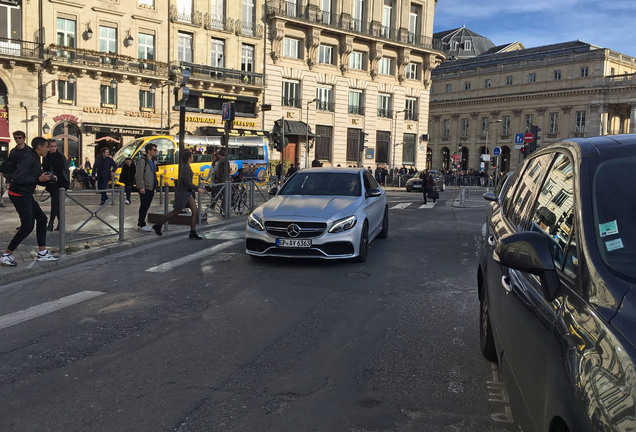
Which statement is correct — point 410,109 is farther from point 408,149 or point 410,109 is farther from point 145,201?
point 145,201

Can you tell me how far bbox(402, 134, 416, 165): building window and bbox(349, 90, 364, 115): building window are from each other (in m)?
5.36

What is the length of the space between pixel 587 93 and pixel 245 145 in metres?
52.9

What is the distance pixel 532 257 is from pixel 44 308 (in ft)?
16.7

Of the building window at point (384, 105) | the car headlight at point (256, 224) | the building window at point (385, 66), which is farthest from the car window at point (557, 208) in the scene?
the building window at point (385, 66)

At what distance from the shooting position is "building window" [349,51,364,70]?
44.8m

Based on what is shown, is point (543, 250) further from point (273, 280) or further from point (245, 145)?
point (245, 145)

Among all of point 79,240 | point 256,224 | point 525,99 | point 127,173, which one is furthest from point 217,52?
point 525,99

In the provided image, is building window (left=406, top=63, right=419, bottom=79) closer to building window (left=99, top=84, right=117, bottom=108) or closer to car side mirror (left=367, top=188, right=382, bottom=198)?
building window (left=99, top=84, right=117, bottom=108)

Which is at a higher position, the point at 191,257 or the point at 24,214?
the point at 24,214

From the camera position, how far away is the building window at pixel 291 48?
135 feet

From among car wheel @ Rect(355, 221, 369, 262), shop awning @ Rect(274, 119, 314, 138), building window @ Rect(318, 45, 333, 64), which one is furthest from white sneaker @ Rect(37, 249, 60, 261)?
building window @ Rect(318, 45, 333, 64)

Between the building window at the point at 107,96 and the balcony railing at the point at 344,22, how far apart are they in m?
12.9

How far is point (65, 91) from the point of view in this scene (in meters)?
31.6

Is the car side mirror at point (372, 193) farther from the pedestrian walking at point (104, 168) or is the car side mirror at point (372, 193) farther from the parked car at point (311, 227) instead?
the pedestrian walking at point (104, 168)
